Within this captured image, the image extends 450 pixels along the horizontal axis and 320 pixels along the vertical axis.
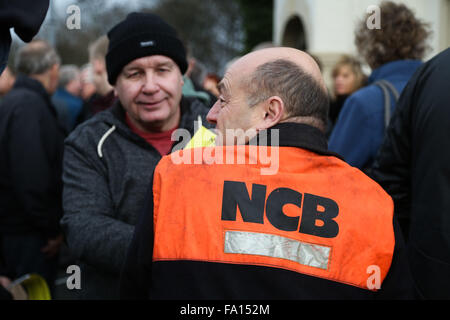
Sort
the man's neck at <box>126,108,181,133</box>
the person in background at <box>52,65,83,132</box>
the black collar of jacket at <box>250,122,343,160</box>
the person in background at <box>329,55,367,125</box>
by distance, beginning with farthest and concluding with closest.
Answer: the person in background at <box>52,65,83,132</box> < the person in background at <box>329,55,367,125</box> < the man's neck at <box>126,108,181,133</box> < the black collar of jacket at <box>250,122,343,160</box>

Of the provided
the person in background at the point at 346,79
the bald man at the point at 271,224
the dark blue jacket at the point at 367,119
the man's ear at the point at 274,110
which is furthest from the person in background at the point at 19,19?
the person in background at the point at 346,79

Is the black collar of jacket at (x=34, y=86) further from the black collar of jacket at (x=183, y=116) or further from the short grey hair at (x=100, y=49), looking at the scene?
the black collar of jacket at (x=183, y=116)

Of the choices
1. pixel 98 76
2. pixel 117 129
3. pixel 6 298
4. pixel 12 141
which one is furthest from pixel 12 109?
pixel 6 298

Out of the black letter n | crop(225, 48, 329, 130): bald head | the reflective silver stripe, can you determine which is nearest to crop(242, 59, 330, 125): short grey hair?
crop(225, 48, 329, 130): bald head

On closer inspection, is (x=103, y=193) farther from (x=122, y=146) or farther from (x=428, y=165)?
(x=428, y=165)

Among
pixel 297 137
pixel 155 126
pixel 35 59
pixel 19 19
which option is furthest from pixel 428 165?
pixel 35 59

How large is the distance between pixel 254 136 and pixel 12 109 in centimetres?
272

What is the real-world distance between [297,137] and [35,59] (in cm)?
319

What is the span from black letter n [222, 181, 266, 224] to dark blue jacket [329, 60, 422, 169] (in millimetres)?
1579

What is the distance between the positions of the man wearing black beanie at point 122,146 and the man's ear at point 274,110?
2.75ft

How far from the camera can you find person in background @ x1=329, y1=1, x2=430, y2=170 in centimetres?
282

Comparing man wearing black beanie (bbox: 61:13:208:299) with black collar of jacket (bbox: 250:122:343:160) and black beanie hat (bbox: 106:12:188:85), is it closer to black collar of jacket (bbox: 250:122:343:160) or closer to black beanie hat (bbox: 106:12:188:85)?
black beanie hat (bbox: 106:12:188:85)

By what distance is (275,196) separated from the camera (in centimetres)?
141
